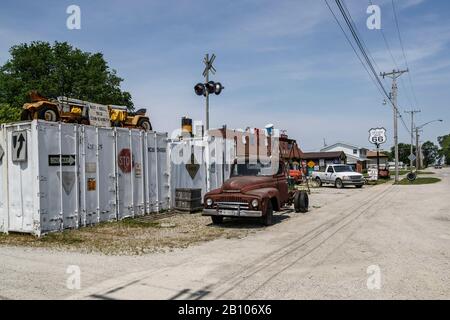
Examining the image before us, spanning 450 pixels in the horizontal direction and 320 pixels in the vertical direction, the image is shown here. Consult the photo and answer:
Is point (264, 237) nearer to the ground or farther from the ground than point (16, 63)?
nearer to the ground

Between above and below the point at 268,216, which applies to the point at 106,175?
above

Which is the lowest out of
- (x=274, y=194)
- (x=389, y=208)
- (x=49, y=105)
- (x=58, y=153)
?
(x=389, y=208)

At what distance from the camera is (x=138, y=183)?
566 inches

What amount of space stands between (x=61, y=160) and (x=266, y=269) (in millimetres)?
7108

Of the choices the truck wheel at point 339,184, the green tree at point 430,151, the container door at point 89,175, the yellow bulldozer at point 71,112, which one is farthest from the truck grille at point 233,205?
the green tree at point 430,151

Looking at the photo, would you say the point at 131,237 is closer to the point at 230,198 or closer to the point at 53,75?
the point at 230,198

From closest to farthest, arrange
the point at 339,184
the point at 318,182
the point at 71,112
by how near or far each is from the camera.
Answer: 1. the point at 71,112
2. the point at 339,184
3. the point at 318,182

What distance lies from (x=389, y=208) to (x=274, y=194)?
6.60 metres

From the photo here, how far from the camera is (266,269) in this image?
7172 millimetres

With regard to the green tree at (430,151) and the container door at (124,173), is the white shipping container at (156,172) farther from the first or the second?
the green tree at (430,151)

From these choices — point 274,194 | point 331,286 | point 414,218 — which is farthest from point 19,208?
point 414,218

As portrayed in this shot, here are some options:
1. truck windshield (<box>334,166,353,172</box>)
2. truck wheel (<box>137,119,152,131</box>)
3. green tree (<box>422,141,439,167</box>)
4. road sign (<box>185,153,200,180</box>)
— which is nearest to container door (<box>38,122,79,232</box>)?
truck wheel (<box>137,119,152,131</box>)

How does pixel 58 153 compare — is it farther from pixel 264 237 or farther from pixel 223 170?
pixel 223 170

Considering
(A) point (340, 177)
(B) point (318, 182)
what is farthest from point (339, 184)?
(B) point (318, 182)
